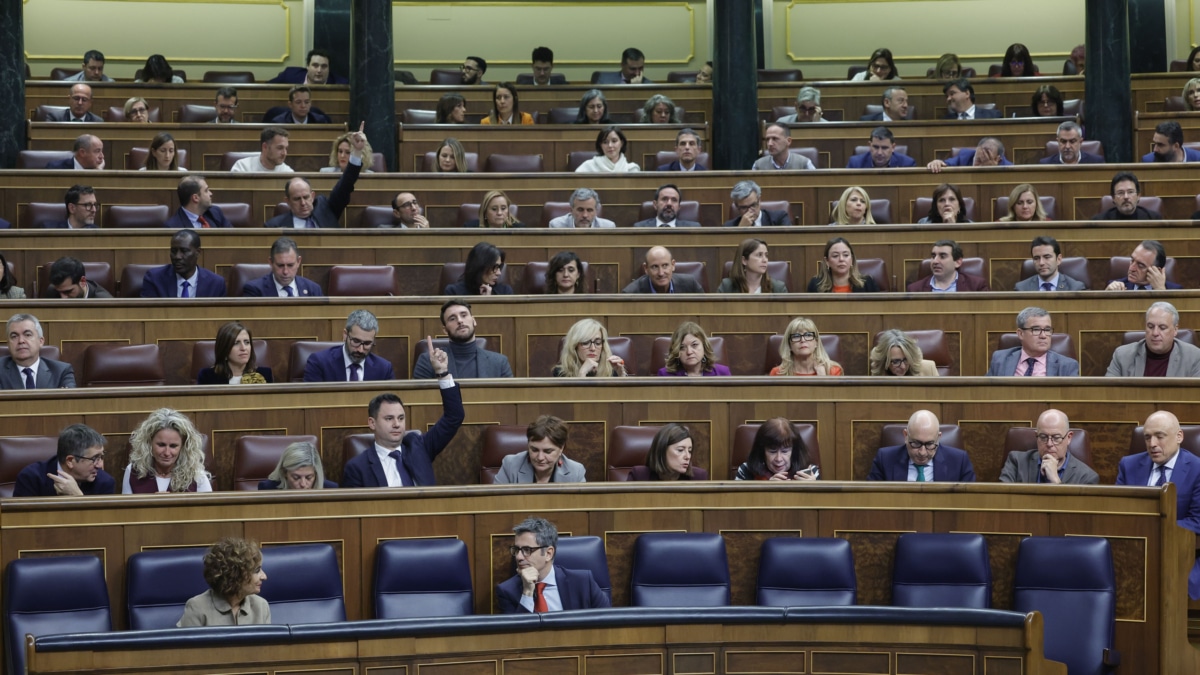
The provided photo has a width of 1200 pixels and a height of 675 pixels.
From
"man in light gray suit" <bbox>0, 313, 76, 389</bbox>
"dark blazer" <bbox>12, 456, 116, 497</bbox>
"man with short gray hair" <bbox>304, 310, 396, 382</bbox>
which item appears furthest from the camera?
"man with short gray hair" <bbox>304, 310, 396, 382</bbox>

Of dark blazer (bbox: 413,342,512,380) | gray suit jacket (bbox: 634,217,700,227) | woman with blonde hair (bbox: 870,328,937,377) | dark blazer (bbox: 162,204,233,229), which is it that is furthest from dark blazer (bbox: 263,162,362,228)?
woman with blonde hair (bbox: 870,328,937,377)

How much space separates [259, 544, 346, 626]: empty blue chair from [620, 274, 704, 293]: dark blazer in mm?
2261

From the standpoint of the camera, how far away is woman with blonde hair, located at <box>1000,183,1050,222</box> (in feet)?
22.2

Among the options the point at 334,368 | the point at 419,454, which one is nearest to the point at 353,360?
the point at 334,368

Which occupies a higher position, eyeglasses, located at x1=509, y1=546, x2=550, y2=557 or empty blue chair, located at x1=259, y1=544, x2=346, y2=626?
eyeglasses, located at x1=509, y1=546, x2=550, y2=557

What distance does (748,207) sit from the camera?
688cm

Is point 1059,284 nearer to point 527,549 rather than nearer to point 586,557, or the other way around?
point 586,557

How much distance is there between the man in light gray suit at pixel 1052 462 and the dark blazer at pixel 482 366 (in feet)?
5.84

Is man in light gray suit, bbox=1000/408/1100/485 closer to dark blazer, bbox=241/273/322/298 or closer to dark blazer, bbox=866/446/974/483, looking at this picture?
dark blazer, bbox=866/446/974/483

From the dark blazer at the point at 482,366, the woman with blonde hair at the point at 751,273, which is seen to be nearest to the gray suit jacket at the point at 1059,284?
the woman with blonde hair at the point at 751,273

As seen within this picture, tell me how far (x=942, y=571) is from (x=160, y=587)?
85.1 inches

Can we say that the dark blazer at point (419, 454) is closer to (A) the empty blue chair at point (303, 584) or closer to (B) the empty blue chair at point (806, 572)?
(A) the empty blue chair at point (303, 584)

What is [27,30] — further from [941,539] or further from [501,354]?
[941,539]

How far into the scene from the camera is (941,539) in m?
4.42
